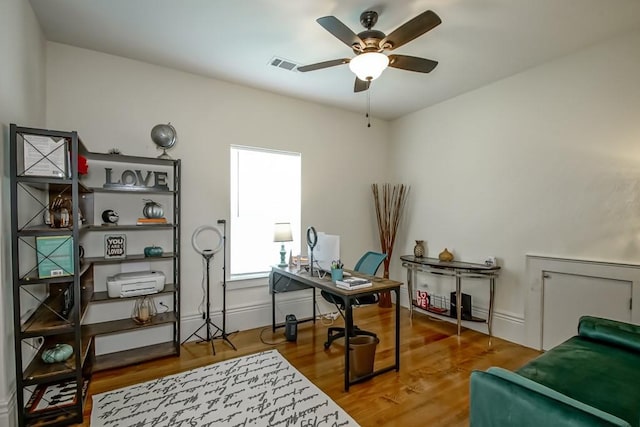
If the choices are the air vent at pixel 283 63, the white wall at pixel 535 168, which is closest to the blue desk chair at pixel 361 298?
the white wall at pixel 535 168

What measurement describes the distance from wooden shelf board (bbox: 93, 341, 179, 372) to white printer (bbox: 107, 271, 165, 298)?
0.61m

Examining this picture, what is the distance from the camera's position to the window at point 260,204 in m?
3.78

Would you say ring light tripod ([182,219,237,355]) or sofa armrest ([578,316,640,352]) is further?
ring light tripod ([182,219,237,355])

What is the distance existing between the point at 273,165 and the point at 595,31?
11.0 ft

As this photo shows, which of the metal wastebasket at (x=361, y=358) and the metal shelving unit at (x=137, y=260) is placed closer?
the metal wastebasket at (x=361, y=358)

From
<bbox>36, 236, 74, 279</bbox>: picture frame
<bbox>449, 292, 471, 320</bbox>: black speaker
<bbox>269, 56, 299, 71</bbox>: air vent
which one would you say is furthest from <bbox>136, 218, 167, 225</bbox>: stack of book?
<bbox>449, 292, 471, 320</bbox>: black speaker

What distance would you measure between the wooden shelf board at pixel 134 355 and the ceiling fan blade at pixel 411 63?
3245mm

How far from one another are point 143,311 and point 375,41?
3069 millimetres

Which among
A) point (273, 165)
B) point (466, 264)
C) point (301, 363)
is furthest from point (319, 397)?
point (273, 165)

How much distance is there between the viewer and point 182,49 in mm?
2889

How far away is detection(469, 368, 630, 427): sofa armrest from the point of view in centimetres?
112

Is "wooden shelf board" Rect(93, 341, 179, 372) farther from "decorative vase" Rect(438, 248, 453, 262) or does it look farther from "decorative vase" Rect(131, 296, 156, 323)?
"decorative vase" Rect(438, 248, 453, 262)

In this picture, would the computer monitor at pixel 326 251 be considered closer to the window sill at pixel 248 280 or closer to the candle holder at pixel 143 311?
the window sill at pixel 248 280

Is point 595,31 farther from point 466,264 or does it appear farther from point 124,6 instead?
point 124,6
